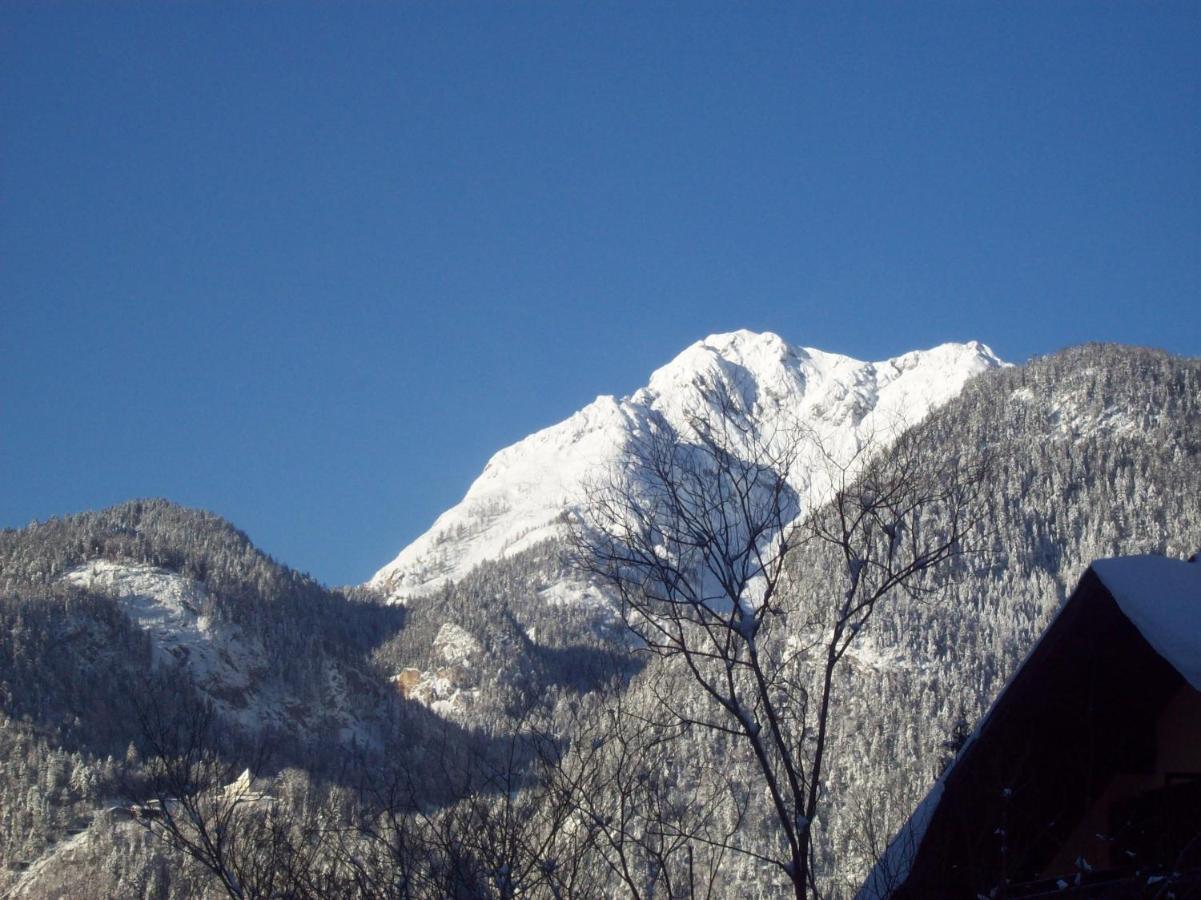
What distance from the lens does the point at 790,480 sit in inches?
414

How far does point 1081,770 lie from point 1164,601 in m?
1.83

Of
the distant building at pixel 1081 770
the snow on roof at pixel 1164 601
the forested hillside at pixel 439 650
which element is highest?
the forested hillside at pixel 439 650

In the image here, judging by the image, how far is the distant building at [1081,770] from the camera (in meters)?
7.34

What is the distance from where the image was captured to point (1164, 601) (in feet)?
23.1

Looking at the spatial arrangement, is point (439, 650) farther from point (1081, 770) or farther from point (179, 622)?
point (1081, 770)

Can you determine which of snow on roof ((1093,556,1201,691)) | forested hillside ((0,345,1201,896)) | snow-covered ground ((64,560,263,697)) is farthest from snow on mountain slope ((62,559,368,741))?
snow on roof ((1093,556,1201,691))

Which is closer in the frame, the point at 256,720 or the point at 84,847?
the point at 84,847

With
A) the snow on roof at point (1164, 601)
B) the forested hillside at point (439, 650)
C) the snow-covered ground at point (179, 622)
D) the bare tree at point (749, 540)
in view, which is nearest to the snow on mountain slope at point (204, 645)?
the snow-covered ground at point (179, 622)

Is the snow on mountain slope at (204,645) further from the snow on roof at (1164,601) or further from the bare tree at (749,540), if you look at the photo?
the snow on roof at (1164,601)

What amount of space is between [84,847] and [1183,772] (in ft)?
397

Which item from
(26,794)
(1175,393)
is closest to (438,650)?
(26,794)

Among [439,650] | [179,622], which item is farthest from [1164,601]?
[439,650]

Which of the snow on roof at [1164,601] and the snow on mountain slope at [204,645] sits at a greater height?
the snow on mountain slope at [204,645]

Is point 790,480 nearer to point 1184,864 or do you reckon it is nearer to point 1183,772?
point 1183,772
